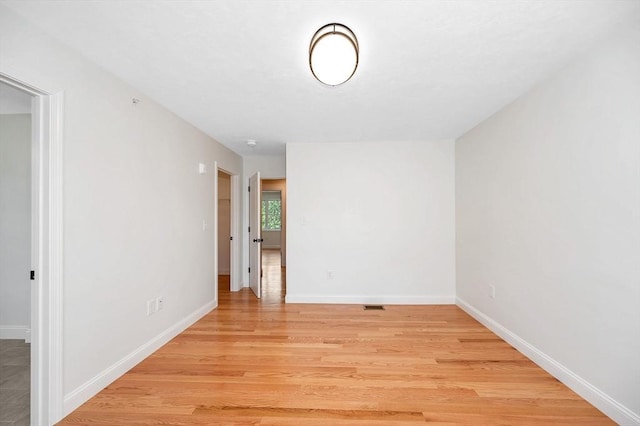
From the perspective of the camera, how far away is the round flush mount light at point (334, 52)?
1.73 metres

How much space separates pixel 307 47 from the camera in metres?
1.96

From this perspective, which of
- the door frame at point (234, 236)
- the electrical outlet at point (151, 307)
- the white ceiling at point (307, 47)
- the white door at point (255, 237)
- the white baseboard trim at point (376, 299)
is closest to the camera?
the white ceiling at point (307, 47)

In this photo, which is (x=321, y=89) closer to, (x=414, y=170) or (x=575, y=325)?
(x=414, y=170)

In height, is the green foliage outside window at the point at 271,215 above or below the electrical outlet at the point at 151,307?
above

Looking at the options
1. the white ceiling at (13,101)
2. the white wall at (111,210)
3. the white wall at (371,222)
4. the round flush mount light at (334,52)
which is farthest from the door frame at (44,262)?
the white wall at (371,222)

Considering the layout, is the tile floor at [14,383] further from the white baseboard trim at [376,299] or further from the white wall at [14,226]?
the white baseboard trim at [376,299]

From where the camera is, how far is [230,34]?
71.4 inches

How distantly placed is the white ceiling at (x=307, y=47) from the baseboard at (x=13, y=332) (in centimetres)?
274

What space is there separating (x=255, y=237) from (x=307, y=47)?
3.44 meters

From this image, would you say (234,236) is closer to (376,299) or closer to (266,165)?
(266,165)

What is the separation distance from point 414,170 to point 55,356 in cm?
418

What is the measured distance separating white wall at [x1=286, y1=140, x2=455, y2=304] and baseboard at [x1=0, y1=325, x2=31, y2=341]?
114 inches

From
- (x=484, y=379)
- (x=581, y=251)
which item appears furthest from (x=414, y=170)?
(x=484, y=379)

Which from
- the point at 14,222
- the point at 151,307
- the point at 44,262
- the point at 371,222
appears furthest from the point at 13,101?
the point at 371,222
